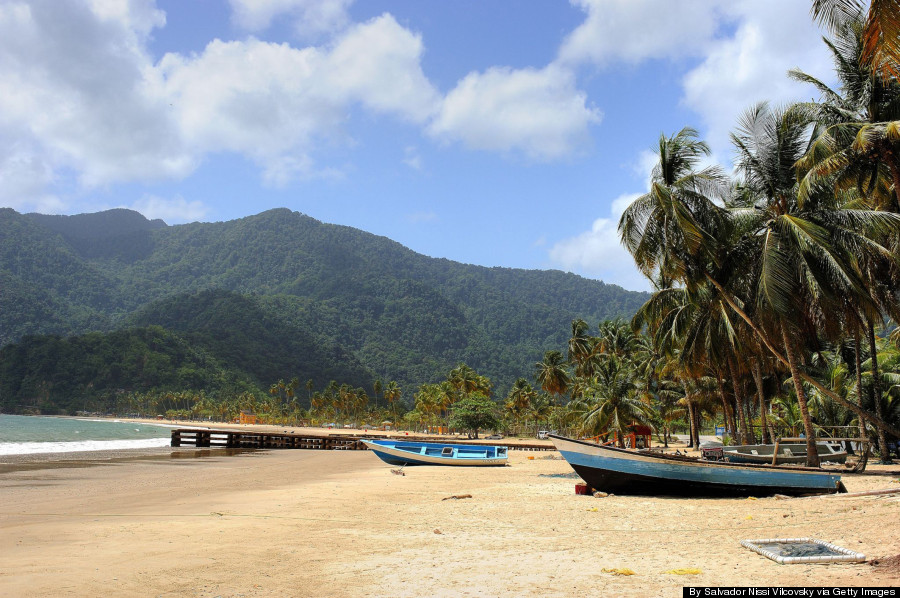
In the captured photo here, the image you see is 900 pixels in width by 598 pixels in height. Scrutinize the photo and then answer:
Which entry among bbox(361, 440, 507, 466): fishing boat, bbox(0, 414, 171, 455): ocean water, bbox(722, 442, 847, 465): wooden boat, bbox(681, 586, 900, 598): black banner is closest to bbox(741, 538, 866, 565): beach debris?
bbox(681, 586, 900, 598): black banner

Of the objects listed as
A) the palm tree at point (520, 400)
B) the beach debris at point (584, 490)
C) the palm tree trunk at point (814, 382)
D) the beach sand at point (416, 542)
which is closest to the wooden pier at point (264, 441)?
the palm tree at point (520, 400)

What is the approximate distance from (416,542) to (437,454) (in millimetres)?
21366

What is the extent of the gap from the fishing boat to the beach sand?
1210 cm

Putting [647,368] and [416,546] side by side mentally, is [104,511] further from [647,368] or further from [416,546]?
[647,368]

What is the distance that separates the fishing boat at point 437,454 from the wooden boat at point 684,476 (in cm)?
1410

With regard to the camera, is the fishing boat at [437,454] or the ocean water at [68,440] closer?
the fishing boat at [437,454]

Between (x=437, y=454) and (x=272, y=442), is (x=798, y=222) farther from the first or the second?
(x=272, y=442)

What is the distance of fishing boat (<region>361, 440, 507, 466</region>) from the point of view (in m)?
28.7

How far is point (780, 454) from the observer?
21062mm

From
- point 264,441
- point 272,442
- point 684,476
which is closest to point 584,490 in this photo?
point 684,476

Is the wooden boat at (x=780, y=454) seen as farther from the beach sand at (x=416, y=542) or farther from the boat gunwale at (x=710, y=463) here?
the boat gunwale at (x=710, y=463)

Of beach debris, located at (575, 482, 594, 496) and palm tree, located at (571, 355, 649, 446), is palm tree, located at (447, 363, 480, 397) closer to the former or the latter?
Result: palm tree, located at (571, 355, 649, 446)

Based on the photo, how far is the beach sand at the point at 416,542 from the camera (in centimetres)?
638

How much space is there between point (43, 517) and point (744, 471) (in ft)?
51.8
